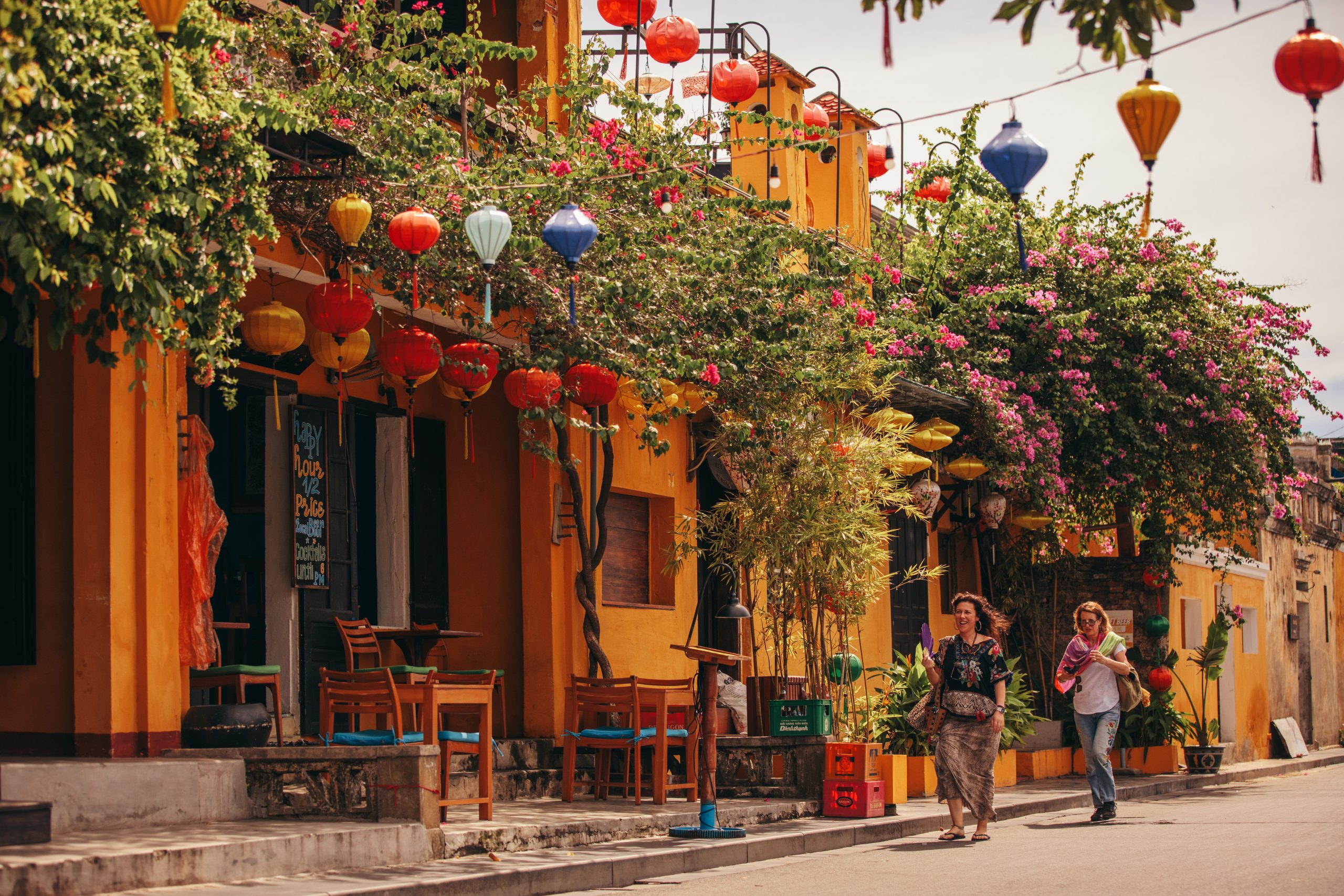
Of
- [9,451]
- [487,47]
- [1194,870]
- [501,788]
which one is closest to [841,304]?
[487,47]

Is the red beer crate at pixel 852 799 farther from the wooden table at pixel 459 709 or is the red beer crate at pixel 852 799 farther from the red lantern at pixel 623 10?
the red lantern at pixel 623 10

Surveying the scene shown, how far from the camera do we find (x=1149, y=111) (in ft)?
24.3

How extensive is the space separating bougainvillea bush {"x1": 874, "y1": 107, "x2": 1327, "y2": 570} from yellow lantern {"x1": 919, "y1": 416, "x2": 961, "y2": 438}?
1.03 meters

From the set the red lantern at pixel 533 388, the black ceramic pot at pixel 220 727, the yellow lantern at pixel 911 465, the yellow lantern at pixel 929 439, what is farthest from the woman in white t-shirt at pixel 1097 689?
the black ceramic pot at pixel 220 727

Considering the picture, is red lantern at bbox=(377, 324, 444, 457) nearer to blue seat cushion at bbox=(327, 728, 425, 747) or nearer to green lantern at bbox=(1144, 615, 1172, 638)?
blue seat cushion at bbox=(327, 728, 425, 747)

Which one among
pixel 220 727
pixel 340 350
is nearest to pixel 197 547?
pixel 220 727

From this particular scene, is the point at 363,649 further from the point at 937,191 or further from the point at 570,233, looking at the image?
the point at 937,191

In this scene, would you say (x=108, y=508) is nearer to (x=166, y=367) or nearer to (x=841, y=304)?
(x=166, y=367)

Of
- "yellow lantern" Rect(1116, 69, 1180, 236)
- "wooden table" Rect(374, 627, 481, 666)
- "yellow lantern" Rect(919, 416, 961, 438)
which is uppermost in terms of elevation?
"yellow lantern" Rect(1116, 69, 1180, 236)

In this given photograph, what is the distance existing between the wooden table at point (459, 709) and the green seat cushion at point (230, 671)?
0.97 metres

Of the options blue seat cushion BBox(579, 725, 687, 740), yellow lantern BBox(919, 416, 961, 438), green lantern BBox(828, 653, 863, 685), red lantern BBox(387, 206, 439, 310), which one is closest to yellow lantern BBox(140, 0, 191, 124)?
red lantern BBox(387, 206, 439, 310)

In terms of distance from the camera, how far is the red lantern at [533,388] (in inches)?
441

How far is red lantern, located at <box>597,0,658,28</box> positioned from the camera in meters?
13.7

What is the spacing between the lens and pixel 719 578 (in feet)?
53.3
